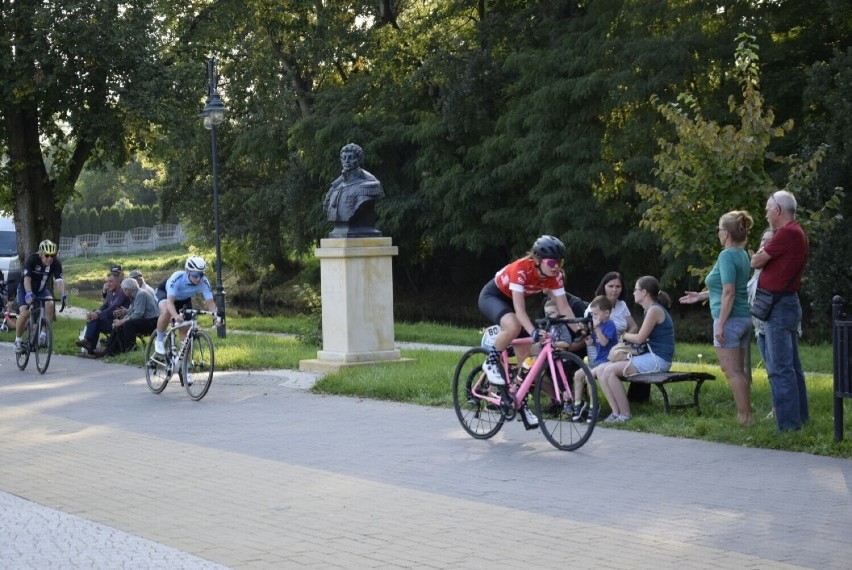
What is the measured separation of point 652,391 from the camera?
12.9m

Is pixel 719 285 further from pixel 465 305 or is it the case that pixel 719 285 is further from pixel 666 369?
pixel 465 305

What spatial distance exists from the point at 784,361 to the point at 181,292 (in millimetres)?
7739

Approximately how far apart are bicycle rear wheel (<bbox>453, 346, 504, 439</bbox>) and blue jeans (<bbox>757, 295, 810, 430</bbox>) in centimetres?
226

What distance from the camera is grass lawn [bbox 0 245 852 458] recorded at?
10211mm

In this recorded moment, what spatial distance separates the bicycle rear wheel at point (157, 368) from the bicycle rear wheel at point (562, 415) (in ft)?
20.0

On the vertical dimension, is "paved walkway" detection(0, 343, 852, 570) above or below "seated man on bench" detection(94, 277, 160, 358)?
below

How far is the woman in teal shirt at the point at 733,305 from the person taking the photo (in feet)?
34.8

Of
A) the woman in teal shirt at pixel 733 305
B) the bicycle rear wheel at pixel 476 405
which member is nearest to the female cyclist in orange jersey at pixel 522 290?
the bicycle rear wheel at pixel 476 405

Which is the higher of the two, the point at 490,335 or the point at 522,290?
the point at 522,290

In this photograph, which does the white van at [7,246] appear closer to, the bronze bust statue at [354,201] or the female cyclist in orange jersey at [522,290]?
the bronze bust statue at [354,201]

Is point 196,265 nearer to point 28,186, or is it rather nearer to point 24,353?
point 24,353

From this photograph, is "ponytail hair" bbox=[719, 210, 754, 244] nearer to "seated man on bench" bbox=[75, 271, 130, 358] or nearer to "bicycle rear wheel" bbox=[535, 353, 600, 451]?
"bicycle rear wheel" bbox=[535, 353, 600, 451]

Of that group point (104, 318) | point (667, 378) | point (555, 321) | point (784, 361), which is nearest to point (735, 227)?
point (784, 361)

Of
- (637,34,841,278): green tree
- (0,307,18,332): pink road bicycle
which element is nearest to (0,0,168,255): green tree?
(0,307,18,332): pink road bicycle
